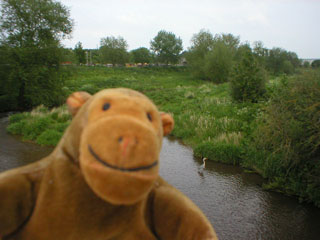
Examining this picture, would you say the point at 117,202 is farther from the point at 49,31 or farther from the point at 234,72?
the point at 49,31

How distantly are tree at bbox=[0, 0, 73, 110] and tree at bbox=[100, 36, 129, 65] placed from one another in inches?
1278

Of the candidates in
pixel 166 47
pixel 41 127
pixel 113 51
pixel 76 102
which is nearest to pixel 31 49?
pixel 41 127

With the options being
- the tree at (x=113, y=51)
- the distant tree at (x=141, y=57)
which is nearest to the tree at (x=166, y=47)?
the distant tree at (x=141, y=57)

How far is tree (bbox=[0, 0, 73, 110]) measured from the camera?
15.0 m

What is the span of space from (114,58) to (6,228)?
48745 mm

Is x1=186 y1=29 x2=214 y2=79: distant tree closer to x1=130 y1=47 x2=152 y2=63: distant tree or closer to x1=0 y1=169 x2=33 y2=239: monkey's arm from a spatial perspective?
x1=130 y1=47 x2=152 y2=63: distant tree

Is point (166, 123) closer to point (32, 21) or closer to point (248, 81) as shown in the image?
point (248, 81)

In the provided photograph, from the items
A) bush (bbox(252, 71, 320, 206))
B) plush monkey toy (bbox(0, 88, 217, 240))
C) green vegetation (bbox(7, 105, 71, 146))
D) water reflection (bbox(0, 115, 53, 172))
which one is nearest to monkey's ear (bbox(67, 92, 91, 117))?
plush monkey toy (bbox(0, 88, 217, 240))

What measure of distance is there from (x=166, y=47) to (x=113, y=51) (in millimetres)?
18215

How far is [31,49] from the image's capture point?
15.2 m

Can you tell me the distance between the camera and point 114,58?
159 ft

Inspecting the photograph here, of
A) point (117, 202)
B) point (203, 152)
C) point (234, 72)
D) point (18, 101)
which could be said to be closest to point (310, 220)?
point (203, 152)

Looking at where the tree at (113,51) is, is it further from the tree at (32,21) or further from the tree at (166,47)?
the tree at (32,21)

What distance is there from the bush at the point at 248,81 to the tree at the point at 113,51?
122 ft
